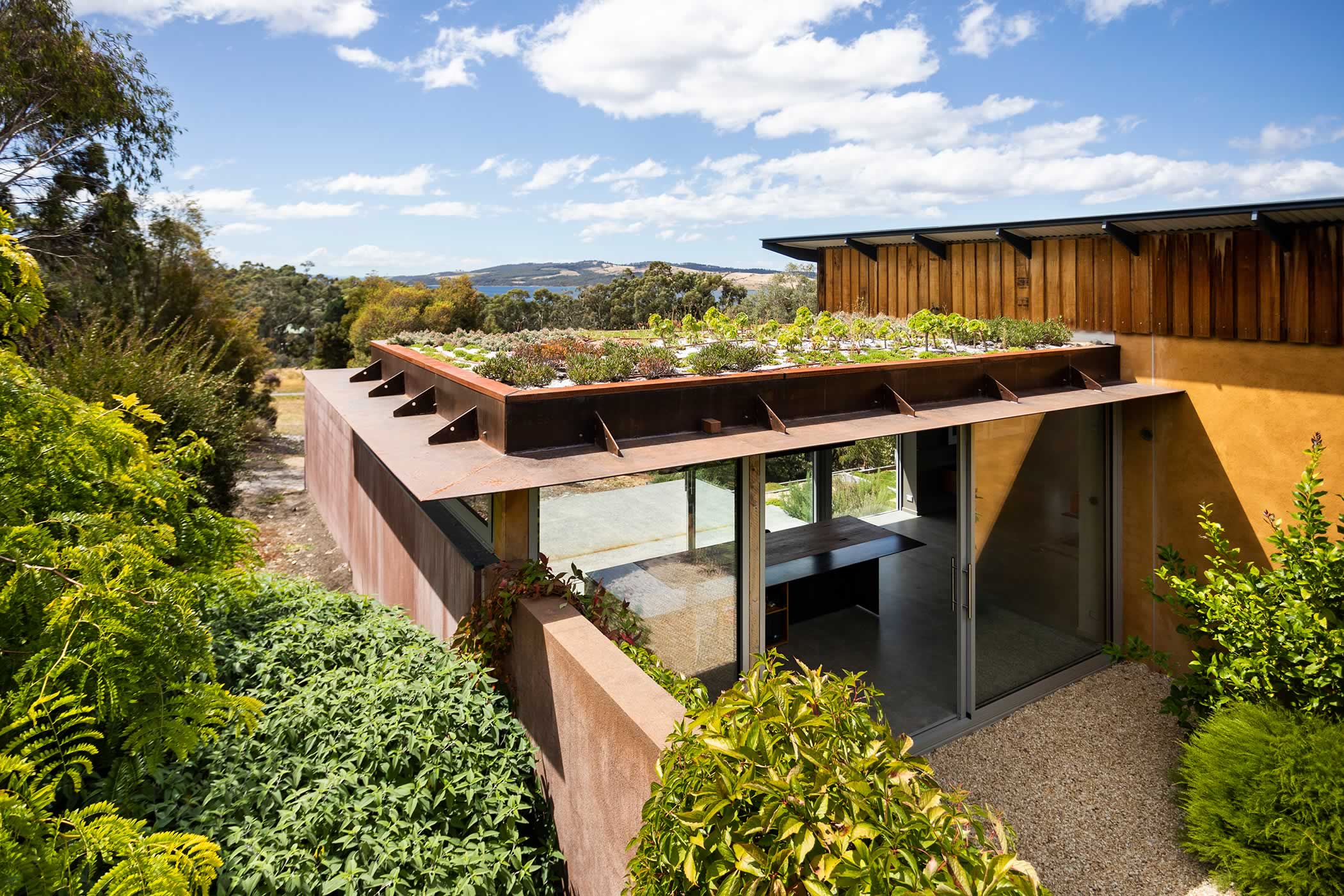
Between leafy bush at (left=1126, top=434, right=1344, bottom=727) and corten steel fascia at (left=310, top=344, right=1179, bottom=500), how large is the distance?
5.59 ft

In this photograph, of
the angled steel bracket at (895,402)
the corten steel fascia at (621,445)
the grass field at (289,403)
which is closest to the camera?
the corten steel fascia at (621,445)

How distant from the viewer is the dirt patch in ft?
30.7

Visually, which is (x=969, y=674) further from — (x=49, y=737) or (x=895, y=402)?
(x=49, y=737)

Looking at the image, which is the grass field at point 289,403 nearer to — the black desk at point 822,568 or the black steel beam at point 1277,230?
the black desk at point 822,568

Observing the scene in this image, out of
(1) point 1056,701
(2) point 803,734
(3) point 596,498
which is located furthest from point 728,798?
(1) point 1056,701

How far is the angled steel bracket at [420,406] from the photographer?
609 centimetres

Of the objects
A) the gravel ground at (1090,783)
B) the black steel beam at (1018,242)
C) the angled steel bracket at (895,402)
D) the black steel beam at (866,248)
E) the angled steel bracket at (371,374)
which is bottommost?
the gravel ground at (1090,783)

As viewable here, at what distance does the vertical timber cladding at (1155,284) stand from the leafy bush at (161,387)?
29.8 feet

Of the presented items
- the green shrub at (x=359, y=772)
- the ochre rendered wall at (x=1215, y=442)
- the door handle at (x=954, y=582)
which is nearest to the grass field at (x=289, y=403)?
the green shrub at (x=359, y=772)

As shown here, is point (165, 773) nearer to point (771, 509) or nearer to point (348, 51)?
point (771, 509)

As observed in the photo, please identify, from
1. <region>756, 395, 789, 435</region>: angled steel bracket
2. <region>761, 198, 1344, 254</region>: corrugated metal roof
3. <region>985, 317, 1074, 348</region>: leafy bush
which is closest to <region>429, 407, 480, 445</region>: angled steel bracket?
<region>756, 395, 789, 435</region>: angled steel bracket

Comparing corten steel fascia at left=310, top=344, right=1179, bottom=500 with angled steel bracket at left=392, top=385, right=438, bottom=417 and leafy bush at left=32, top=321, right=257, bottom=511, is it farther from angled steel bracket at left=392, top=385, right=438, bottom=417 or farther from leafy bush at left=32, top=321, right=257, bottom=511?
leafy bush at left=32, top=321, right=257, bottom=511

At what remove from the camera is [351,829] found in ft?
9.89

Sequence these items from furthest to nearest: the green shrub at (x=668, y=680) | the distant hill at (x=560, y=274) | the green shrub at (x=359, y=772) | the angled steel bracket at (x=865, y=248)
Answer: the distant hill at (x=560, y=274), the angled steel bracket at (x=865, y=248), the green shrub at (x=668, y=680), the green shrub at (x=359, y=772)
